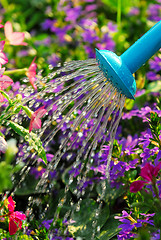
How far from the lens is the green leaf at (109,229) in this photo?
1209 millimetres

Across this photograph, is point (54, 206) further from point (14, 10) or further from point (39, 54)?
point (14, 10)

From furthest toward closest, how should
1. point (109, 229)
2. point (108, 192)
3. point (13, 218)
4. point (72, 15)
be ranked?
point (72, 15) < point (108, 192) < point (109, 229) < point (13, 218)

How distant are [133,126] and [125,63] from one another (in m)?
0.59

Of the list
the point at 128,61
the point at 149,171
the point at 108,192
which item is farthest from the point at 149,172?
the point at 108,192

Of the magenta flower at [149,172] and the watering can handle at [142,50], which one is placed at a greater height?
the watering can handle at [142,50]

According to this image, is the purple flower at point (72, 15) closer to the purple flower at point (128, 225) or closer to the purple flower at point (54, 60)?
the purple flower at point (54, 60)

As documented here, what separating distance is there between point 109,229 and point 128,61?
0.56 metres

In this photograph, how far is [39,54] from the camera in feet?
7.17

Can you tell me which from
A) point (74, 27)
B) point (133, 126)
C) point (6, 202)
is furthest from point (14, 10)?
point (6, 202)

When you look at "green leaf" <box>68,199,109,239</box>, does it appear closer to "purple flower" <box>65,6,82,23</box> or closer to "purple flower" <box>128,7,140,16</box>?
"purple flower" <box>65,6,82,23</box>

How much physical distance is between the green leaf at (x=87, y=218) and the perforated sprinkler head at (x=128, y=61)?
449 mm

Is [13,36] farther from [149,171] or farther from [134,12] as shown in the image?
[134,12]

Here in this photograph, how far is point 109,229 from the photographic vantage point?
126 centimetres

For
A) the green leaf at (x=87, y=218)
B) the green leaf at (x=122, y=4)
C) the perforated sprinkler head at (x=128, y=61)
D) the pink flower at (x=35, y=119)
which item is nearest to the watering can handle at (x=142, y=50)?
the perforated sprinkler head at (x=128, y=61)
